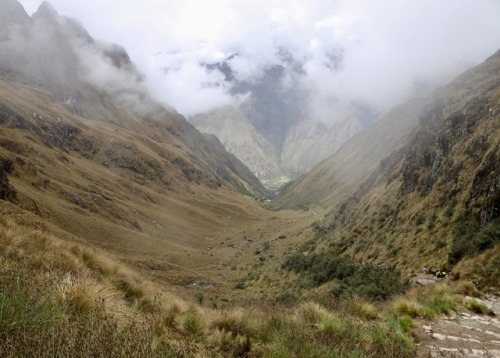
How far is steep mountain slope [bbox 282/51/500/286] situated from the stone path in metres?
3.91

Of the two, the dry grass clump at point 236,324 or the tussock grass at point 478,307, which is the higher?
the dry grass clump at point 236,324

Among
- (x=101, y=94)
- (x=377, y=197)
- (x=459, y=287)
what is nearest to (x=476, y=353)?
(x=459, y=287)

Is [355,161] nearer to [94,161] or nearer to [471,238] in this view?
[94,161]

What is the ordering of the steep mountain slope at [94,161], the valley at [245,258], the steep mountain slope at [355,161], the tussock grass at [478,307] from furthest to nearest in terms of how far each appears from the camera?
the steep mountain slope at [355,161], the steep mountain slope at [94,161], the tussock grass at [478,307], the valley at [245,258]

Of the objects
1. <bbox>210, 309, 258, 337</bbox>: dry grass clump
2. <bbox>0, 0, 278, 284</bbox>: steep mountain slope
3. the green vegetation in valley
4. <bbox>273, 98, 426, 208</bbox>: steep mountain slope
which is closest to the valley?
<bbox>210, 309, 258, 337</bbox>: dry grass clump

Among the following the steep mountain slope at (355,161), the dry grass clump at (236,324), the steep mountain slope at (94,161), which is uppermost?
the steep mountain slope at (94,161)

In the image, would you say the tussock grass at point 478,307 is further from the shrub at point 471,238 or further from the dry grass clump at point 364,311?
the shrub at point 471,238

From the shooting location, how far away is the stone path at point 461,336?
6.75 meters

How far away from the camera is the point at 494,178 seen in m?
17.7

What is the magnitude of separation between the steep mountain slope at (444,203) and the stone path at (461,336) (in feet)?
12.8

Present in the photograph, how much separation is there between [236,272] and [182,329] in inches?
1546

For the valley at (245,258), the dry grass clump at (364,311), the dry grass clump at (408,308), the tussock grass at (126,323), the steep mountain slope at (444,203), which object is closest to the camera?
the tussock grass at (126,323)

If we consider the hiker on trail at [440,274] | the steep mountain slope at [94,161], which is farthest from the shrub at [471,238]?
the steep mountain slope at [94,161]

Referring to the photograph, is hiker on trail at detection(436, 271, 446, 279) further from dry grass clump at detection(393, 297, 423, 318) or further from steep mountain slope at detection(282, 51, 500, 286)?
dry grass clump at detection(393, 297, 423, 318)
